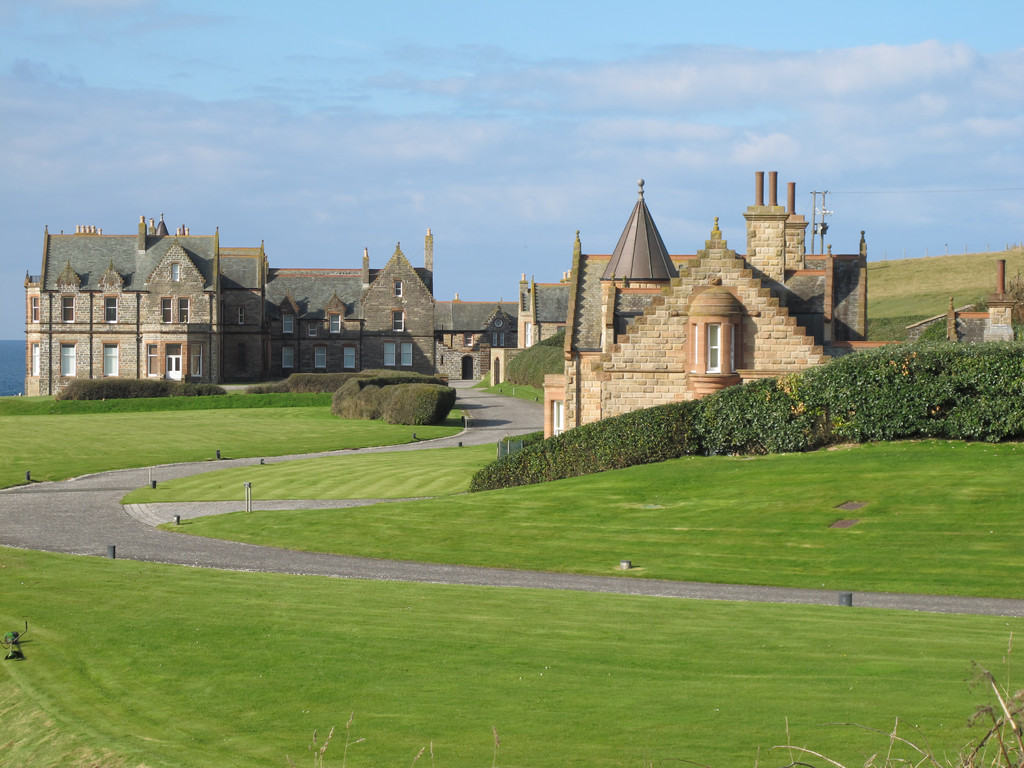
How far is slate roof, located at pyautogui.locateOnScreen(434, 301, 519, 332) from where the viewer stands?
362 ft

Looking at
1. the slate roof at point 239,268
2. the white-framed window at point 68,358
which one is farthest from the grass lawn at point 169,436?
the slate roof at point 239,268

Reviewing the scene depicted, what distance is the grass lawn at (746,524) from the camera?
21219 mm

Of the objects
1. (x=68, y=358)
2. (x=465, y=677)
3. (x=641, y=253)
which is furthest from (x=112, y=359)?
(x=465, y=677)

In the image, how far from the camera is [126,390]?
72.2m

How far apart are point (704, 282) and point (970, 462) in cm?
1182

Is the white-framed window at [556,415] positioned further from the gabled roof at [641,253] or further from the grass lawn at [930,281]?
the grass lawn at [930,281]

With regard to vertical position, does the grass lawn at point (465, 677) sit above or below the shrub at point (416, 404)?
below

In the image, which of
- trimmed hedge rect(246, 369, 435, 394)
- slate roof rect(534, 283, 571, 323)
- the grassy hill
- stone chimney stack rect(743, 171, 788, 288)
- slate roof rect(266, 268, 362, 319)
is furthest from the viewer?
slate roof rect(534, 283, 571, 323)

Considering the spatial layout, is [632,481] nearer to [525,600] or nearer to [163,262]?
[525,600]

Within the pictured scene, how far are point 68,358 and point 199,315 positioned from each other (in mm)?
10479

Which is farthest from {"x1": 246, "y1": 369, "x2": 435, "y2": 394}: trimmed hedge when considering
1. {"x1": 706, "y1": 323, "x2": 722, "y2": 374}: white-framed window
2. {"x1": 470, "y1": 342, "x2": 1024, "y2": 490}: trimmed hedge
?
{"x1": 470, "y1": 342, "x2": 1024, "y2": 490}: trimmed hedge

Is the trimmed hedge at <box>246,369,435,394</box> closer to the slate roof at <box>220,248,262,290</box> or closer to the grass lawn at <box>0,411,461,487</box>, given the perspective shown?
the grass lawn at <box>0,411,461,487</box>

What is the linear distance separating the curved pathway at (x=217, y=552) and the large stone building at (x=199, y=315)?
4516 centimetres

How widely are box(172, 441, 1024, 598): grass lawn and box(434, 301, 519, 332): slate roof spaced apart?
79651 mm
